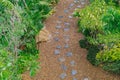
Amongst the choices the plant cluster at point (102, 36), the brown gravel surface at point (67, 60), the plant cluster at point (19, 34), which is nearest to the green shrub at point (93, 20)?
the plant cluster at point (102, 36)

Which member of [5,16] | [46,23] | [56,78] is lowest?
[56,78]

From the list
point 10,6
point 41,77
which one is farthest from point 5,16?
point 41,77

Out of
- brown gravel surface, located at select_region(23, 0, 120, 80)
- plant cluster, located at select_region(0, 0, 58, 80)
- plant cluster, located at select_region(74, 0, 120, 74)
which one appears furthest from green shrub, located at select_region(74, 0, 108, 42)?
plant cluster, located at select_region(0, 0, 58, 80)

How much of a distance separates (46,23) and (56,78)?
266 centimetres

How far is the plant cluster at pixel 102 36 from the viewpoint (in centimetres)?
673

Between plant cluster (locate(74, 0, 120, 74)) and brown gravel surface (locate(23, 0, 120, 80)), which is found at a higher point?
plant cluster (locate(74, 0, 120, 74))

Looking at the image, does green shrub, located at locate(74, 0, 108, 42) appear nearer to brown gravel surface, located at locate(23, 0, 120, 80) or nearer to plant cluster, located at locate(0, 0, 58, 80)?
brown gravel surface, located at locate(23, 0, 120, 80)

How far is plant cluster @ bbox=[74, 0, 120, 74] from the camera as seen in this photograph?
673 centimetres

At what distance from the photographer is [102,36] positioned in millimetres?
7105

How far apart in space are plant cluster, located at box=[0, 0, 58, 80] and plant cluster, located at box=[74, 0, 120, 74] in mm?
1374

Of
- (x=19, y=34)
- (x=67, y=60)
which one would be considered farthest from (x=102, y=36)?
(x=19, y=34)

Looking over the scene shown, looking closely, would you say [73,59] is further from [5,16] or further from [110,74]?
[5,16]

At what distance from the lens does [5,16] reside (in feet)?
20.0

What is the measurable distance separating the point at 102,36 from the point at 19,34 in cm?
230
